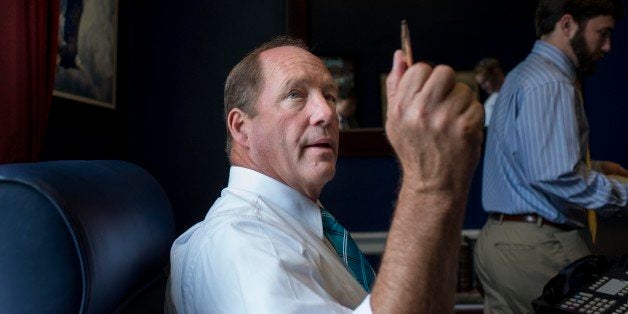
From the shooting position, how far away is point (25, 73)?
1729 millimetres

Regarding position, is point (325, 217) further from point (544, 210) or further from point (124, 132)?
point (124, 132)

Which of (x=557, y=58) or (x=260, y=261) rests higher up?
(x=557, y=58)

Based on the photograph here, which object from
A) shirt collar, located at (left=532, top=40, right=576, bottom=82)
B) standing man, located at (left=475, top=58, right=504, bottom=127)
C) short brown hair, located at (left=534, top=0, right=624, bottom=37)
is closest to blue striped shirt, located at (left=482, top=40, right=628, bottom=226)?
shirt collar, located at (left=532, top=40, right=576, bottom=82)

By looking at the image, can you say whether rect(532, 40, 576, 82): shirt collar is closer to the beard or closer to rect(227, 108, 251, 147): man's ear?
the beard

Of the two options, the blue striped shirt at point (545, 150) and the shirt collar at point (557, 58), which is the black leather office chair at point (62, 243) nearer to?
the blue striped shirt at point (545, 150)

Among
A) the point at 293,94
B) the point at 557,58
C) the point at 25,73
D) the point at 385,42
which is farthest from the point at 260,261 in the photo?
the point at 385,42

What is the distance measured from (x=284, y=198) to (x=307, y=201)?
0.19ft

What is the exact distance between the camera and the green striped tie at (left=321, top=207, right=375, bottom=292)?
127 centimetres

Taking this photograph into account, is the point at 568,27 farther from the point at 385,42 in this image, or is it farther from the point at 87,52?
the point at 87,52

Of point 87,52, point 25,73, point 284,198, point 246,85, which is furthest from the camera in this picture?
point 87,52

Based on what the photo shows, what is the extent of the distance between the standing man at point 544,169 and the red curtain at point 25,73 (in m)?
1.56

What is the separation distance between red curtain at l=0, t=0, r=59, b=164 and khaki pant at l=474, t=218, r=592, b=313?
1574mm

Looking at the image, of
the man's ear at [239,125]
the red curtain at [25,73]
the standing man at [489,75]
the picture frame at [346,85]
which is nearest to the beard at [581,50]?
the standing man at [489,75]

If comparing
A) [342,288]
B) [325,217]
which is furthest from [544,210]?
[342,288]
